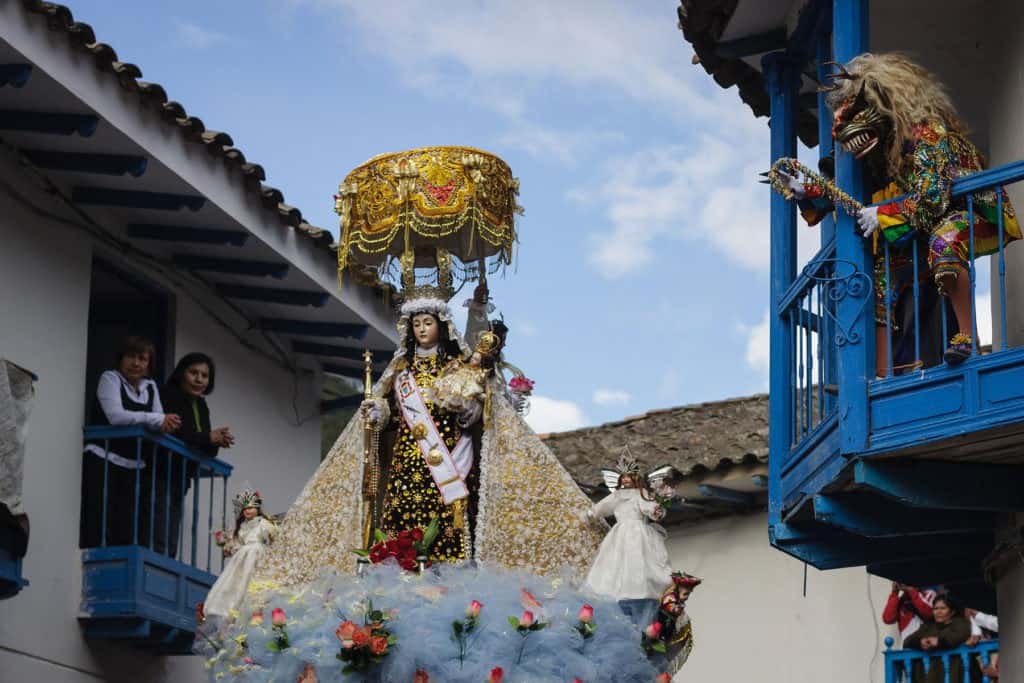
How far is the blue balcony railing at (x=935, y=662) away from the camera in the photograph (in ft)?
47.7

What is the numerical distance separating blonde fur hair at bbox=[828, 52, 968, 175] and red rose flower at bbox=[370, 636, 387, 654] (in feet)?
12.2

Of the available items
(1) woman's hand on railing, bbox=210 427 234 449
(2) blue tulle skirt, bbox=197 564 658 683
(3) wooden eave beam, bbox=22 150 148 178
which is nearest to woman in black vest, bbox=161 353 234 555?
(1) woman's hand on railing, bbox=210 427 234 449

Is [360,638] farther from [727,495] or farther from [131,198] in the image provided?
[727,495]

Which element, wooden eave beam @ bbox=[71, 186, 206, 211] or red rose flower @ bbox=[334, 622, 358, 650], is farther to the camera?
wooden eave beam @ bbox=[71, 186, 206, 211]

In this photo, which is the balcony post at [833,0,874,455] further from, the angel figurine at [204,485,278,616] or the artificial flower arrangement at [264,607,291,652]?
the angel figurine at [204,485,278,616]

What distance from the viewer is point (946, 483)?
11.1 m

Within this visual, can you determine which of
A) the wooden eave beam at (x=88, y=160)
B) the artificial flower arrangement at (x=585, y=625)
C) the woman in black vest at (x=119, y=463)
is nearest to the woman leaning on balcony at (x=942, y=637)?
the artificial flower arrangement at (x=585, y=625)

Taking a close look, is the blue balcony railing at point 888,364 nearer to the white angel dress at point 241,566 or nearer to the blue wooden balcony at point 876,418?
the blue wooden balcony at point 876,418

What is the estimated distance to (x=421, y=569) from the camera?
1327 centimetres

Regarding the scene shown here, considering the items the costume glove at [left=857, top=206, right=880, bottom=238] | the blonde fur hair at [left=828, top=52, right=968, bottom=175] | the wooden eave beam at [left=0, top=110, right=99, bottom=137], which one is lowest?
the costume glove at [left=857, top=206, right=880, bottom=238]

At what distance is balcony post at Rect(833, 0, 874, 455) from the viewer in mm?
11109

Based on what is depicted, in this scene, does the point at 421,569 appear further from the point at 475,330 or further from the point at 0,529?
the point at 0,529

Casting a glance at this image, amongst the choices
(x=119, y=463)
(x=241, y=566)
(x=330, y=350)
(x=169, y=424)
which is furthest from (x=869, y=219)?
(x=330, y=350)

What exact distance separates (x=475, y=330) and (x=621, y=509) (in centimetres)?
187
